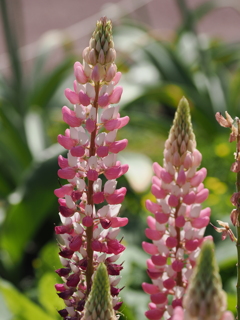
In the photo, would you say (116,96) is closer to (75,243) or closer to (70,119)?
(70,119)

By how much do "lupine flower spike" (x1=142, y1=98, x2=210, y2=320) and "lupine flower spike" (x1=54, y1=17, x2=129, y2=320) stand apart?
0.05m

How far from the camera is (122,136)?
4980 mm

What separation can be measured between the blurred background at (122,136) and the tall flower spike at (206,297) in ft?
1.88

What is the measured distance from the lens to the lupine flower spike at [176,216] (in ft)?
2.38

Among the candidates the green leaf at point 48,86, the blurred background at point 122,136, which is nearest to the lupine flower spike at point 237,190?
the blurred background at point 122,136

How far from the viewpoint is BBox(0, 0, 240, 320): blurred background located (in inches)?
83.8

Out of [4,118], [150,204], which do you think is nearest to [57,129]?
[4,118]

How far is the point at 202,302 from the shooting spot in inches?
16.7

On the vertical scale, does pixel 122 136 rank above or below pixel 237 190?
above

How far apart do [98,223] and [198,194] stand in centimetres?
13

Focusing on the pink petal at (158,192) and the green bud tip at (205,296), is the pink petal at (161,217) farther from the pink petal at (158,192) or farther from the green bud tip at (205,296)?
the green bud tip at (205,296)

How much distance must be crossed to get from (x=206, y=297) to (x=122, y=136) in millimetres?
4564

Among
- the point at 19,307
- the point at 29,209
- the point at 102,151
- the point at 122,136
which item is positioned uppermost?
the point at 122,136

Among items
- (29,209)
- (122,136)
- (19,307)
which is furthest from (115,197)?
(122,136)
